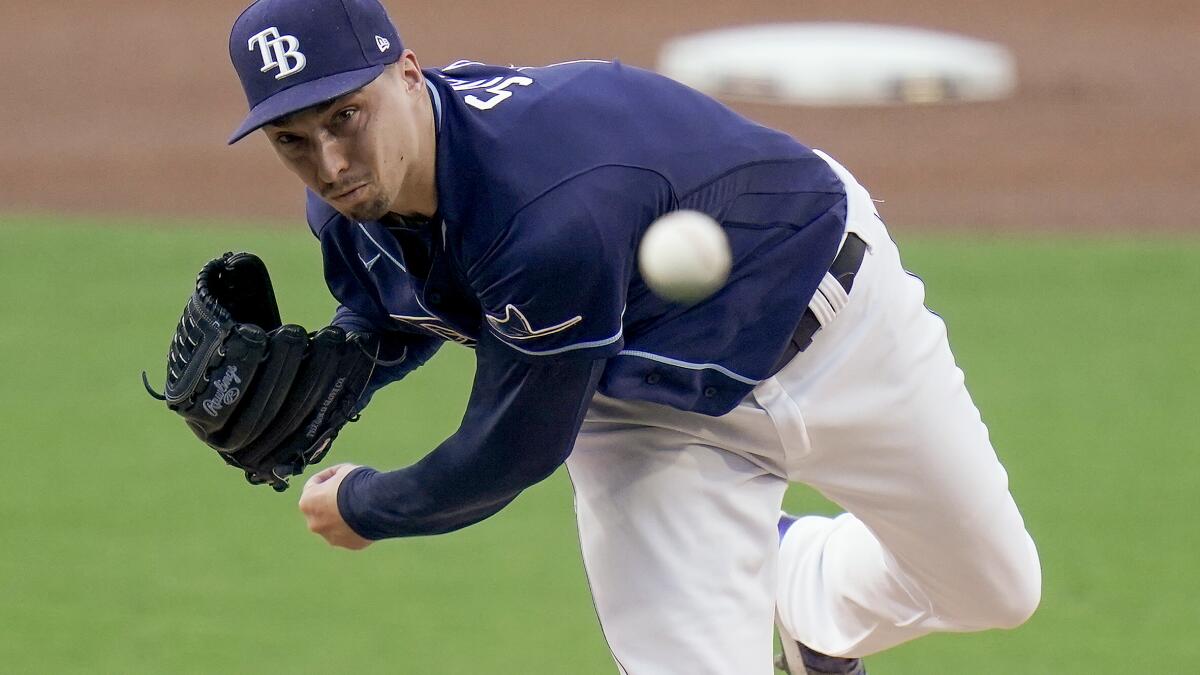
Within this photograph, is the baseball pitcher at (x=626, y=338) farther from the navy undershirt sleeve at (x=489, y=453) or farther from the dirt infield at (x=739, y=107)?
the dirt infield at (x=739, y=107)

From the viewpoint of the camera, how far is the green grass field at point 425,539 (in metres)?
4.56

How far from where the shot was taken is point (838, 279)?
10.6 ft

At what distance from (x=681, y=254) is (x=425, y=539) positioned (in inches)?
108

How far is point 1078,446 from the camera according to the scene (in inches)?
235

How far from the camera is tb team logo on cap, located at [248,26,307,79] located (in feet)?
8.77

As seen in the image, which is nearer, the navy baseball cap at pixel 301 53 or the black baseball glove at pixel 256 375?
the navy baseball cap at pixel 301 53

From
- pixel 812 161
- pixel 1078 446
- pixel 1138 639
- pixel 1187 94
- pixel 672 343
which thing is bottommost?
pixel 1187 94

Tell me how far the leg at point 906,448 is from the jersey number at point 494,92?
2.41 ft

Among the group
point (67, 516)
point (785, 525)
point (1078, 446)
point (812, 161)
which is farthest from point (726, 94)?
point (812, 161)

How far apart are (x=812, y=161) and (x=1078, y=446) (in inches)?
122

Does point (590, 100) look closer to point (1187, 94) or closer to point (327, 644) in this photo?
point (327, 644)

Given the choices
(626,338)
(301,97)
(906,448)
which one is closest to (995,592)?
(906,448)

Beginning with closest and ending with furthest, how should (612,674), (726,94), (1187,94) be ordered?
(612,674) → (726,94) → (1187,94)

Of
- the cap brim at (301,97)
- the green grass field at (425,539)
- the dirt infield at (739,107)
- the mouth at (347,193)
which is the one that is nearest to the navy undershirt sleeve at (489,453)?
the mouth at (347,193)
